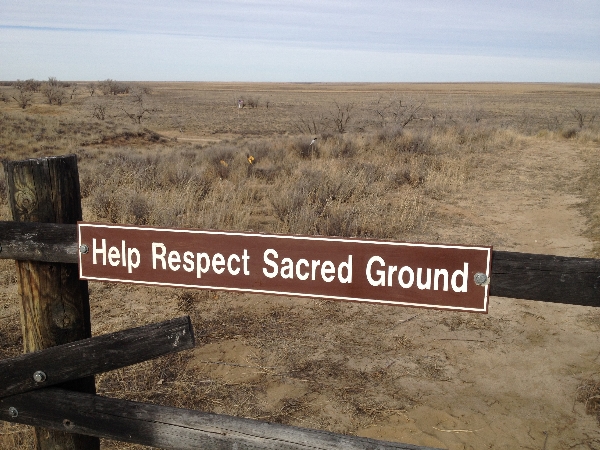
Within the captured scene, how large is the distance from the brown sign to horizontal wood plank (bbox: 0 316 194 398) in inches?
7.6

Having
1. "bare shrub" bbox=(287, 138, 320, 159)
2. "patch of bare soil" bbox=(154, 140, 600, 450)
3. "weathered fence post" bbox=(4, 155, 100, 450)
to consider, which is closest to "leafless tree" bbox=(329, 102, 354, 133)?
"bare shrub" bbox=(287, 138, 320, 159)

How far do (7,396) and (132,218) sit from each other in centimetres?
538

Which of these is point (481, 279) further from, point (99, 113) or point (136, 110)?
point (136, 110)

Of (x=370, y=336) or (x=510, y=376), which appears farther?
(x=370, y=336)

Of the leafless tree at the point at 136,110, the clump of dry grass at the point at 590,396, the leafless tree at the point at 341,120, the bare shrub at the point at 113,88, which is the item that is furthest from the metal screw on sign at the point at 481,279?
the bare shrub at the point at 113,88

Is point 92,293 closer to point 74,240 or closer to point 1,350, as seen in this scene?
point 1,350

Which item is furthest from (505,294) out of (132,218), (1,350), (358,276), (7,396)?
(132,218)

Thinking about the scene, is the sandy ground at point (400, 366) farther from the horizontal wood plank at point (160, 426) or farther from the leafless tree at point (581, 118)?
the leafless tree at point (581, 118)

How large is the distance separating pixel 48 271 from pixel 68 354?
0.34 meters

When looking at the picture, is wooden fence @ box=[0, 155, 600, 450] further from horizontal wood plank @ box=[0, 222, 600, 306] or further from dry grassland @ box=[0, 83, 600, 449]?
dry grassland @ box=[0, 83, 600, 449]

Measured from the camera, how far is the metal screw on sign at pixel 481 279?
1765 mm

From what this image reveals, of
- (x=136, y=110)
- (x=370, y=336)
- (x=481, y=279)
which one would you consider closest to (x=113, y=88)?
(x=136, y=110)

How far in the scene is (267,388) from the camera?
146 inches

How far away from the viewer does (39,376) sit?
2.03 meters
